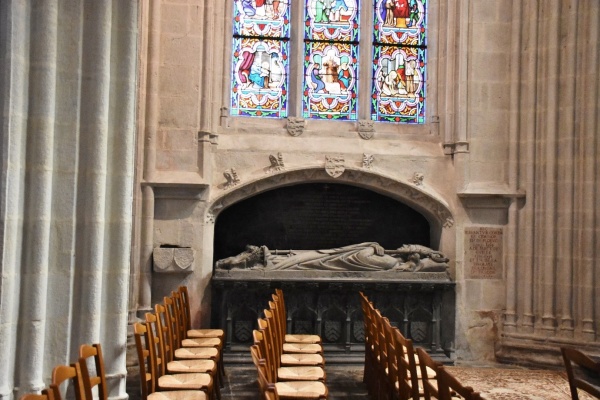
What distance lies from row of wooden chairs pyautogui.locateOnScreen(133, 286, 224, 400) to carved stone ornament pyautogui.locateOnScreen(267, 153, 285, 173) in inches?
82.0

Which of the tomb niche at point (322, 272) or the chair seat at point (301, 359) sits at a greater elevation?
the tomb niche at point (322, 272)

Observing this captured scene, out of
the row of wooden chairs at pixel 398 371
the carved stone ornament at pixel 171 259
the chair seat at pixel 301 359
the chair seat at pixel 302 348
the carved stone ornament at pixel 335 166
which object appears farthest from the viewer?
the carved stone ornament at pixel 335 166

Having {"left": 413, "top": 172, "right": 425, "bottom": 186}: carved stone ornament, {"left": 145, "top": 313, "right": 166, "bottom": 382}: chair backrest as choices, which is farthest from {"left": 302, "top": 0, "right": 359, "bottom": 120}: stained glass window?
{"left": 145, "top": 313, "right": 166, "bottom": 382}: chair backrest

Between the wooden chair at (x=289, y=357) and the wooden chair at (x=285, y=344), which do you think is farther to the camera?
the wooden chair at (x=285, y=344)

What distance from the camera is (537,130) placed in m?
8.34

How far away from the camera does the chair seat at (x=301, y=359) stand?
5.75m

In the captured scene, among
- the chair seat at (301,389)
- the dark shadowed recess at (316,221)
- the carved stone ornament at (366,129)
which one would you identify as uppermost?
the carved stone ornament at (366,129)

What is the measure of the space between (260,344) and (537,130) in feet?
16.9

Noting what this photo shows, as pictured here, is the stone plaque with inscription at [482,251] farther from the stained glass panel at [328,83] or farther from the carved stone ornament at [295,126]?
the carved stone ornament at [295,126]

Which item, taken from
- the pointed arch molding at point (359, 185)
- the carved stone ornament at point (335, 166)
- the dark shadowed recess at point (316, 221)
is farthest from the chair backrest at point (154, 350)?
the carved stone ornament at point (335, 166)

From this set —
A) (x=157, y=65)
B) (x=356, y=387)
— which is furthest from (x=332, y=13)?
(x=356, y=387)

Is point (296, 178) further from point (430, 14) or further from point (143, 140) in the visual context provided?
point (430, 14)

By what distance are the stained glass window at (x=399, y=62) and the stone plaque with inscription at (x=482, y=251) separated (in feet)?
5.37

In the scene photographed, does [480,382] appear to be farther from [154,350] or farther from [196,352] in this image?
[154,350]
